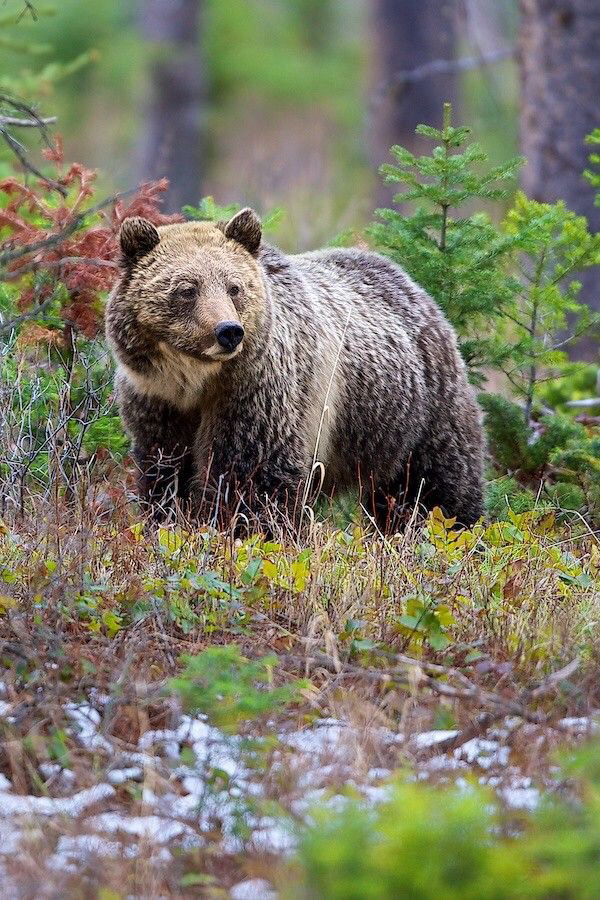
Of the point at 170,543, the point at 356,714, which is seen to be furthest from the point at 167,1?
the point at 356,714

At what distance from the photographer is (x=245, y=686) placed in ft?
11.6

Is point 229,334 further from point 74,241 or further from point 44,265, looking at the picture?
point 74,241

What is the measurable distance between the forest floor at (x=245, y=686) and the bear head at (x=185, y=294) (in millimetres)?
824

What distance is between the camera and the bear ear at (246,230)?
6.11 meters

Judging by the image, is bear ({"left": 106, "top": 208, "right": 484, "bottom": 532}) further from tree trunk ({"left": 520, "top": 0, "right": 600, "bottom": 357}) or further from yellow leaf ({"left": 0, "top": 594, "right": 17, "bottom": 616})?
tree trunk ({"left": 520, "top": 0, "right": 600, "bottom": 357})

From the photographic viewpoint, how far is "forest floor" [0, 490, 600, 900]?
10.8 feet

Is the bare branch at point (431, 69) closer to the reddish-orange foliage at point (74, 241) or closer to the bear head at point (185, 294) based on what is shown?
the reddish-orange foliage at point (74, 241)

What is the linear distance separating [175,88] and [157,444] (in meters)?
13.8

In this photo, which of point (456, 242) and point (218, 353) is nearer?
point (218, 353)

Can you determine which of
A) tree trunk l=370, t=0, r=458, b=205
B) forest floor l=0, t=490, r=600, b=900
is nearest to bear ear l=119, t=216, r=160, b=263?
forest floor l=0, t=490, r=600, b=900

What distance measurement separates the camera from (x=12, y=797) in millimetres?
→ 3518

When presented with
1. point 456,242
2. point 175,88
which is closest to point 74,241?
point 456,242

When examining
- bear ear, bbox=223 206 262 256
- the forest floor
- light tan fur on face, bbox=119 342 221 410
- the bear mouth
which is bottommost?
the forest floor

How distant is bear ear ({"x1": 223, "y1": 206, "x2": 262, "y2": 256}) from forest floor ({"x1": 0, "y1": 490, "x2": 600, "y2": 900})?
1485 mm
